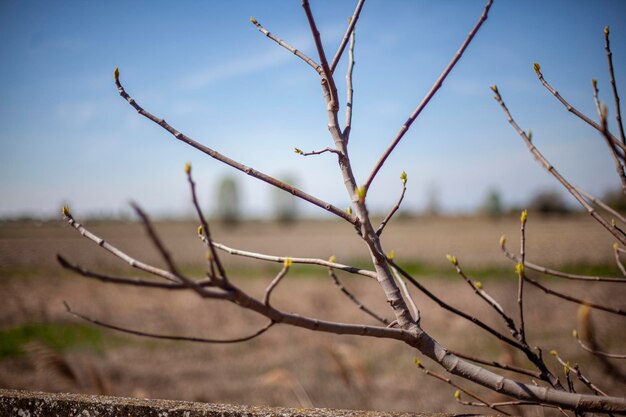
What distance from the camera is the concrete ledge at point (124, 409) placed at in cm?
144

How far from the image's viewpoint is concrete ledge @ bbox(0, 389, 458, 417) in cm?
144

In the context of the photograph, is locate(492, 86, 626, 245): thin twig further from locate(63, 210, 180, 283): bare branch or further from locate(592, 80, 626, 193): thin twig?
locate(63, 210, 180, 283): bare branch

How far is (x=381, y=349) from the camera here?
12.4 metres

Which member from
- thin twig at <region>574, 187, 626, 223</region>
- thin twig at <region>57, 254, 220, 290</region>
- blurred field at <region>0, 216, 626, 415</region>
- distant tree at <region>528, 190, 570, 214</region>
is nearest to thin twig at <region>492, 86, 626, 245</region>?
thin twig at <region>574, 187, 626, 223</region>

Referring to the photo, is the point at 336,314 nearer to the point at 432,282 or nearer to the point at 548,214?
the point at 432,282

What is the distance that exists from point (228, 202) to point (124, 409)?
102m

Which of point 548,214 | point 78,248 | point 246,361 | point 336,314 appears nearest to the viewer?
point 246,361

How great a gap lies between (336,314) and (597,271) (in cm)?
1885

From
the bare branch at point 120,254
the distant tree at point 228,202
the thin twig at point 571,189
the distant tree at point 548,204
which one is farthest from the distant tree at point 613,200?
the distant tree at point 228,202

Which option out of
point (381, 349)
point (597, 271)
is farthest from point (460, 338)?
point (597, 271)

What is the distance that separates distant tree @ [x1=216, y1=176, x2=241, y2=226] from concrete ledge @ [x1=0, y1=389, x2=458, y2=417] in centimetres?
9948

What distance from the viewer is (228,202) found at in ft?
333

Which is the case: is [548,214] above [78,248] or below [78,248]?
above

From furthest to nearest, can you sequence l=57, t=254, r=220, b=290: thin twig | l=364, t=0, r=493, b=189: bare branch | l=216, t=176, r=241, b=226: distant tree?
l=216, t=176, r=241, b=226: distant tree → l=364, t=0, r=493, b=189: bare branch → l=57, t=254, r=220, b=290: thin twig
